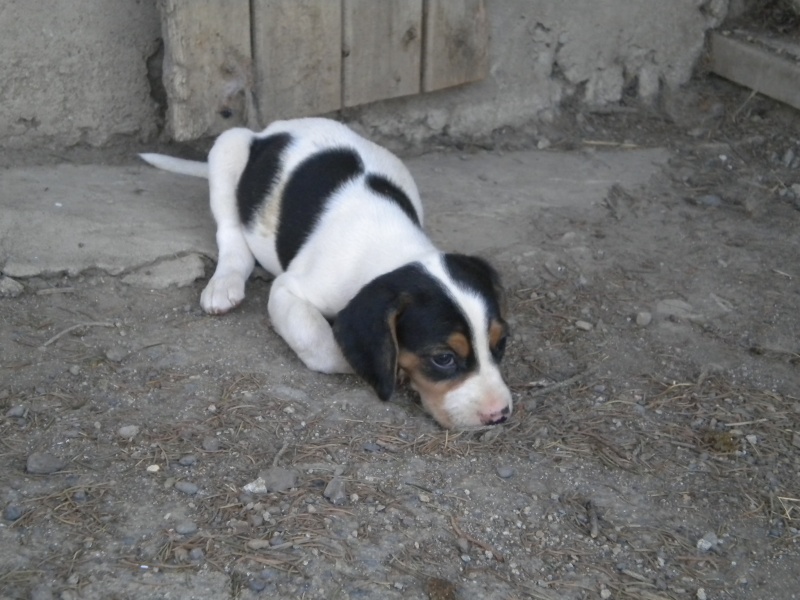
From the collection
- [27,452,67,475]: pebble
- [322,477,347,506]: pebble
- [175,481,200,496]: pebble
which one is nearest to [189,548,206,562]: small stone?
[175,481,200,496]: pebble

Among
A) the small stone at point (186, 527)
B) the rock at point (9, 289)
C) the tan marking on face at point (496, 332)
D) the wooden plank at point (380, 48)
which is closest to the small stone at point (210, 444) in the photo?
the small stone at point (186, 527)

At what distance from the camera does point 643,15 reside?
7.01 m

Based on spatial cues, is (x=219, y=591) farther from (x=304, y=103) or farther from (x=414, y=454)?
(x=304, y=103)

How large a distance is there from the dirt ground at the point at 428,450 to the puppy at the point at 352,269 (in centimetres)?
16

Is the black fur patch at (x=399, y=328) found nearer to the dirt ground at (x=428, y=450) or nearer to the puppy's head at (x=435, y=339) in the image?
the puppy's head at (x=435, y=339)

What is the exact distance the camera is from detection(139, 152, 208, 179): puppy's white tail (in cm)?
579

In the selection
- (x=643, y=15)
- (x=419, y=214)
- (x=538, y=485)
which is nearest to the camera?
(x=538, y=485)

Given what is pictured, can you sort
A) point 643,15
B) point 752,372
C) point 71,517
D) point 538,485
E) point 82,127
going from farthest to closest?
1. point 643,15
2. point 82,127
3. point 752,372
4. point 538,485
5. point 71,517

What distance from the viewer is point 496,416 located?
155 inches

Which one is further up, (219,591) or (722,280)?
(219,591)

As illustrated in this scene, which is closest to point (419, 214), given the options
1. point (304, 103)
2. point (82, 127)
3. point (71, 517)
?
point (304, 103)

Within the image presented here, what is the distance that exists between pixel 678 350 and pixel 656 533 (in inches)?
53.1

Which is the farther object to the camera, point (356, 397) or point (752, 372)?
point (752, 372)

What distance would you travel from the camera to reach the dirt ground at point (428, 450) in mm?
3270
